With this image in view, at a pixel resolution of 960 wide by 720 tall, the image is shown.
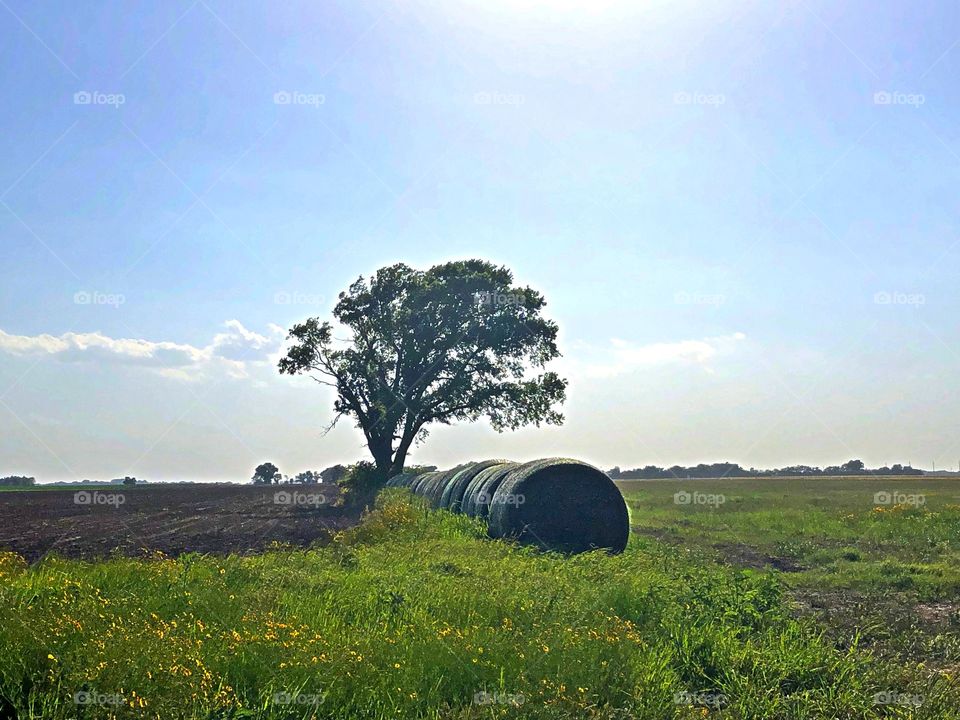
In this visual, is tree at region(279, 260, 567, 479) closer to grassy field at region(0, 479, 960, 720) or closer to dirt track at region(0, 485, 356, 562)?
dirt track at region(0, 485, 356, 562)

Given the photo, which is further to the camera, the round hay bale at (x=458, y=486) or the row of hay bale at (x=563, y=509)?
the round hay bale at (x=458, y=486)

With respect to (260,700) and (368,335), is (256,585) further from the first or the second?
(368,335)

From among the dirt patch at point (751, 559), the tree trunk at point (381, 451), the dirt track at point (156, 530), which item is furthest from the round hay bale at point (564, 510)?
the tree trunk at point (381, 451)

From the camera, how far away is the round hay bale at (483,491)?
629 inches

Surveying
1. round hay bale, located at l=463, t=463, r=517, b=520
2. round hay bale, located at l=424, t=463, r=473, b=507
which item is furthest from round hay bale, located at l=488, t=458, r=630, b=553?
round hay bale, located at l=424, t=463, r=473, b=507

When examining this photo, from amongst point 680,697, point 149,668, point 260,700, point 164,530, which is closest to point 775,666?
point 680,697

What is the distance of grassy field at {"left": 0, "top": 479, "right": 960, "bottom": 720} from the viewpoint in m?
5.21

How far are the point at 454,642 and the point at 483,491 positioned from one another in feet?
33.6

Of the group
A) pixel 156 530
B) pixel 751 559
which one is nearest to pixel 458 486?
pixel 156 530

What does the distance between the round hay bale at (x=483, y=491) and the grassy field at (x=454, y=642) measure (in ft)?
16.5

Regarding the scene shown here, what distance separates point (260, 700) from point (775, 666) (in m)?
3.85

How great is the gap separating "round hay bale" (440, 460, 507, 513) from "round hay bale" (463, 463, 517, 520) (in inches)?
36.3

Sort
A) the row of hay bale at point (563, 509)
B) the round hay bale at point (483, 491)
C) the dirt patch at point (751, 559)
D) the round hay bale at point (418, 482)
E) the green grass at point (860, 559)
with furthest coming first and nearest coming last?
the round hay bale at point (418, 482) < the round hay bale at point (483, 491) < the row of hay bale at point (563, 509) < the dirt patch at point (751, 559) < the green grass at point (860, 559)

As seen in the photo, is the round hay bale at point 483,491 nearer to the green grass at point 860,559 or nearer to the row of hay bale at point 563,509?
the row of hay bale at point 563,509
